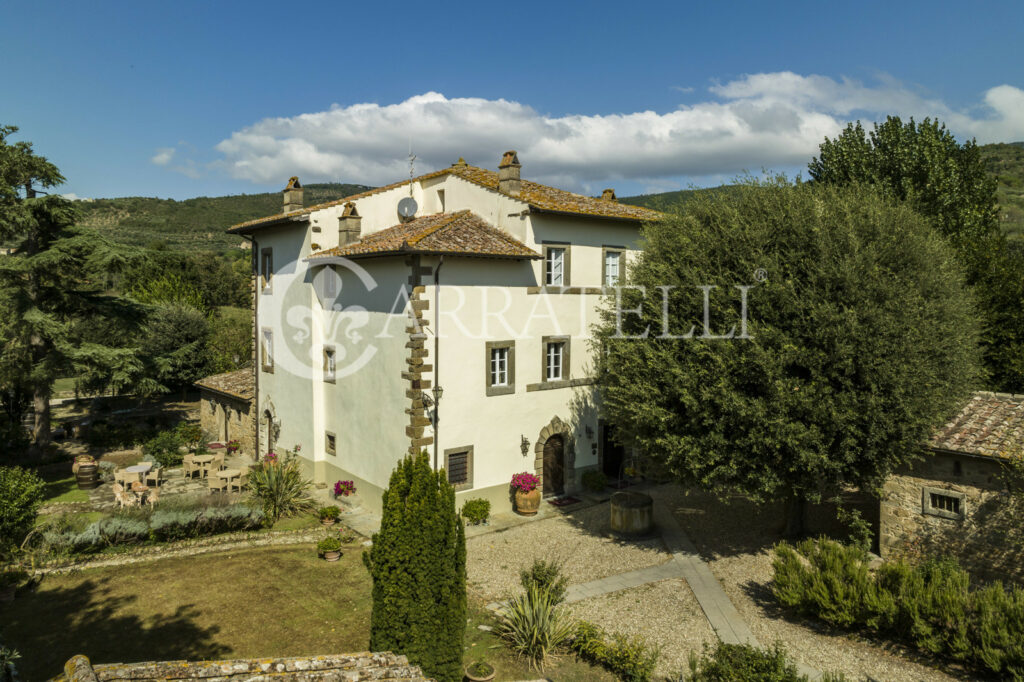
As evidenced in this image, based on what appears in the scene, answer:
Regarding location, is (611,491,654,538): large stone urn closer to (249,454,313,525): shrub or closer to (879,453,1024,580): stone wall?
(879,453,1024,580): stone wall

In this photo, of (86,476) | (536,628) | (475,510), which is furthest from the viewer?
(86,476)

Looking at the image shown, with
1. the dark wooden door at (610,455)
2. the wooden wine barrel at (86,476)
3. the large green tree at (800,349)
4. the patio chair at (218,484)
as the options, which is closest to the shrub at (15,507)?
the patio chair at (218,484)

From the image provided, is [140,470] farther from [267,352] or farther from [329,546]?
[329,546]

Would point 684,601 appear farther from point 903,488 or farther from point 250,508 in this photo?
point 250,508

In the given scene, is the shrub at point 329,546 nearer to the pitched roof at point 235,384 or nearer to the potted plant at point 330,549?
the potted plant at point 330,549

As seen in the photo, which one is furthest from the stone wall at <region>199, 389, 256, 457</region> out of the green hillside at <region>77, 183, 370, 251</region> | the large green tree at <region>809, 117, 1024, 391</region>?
the green hillside at <region>77, 183, 370, 251</region>

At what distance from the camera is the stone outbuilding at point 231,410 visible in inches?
1008

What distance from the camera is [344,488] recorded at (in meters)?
19.4

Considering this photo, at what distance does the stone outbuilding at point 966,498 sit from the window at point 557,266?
10230 millimetres

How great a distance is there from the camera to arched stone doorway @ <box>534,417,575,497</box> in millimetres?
19250

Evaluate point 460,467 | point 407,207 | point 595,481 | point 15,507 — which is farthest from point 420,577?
point 407,207

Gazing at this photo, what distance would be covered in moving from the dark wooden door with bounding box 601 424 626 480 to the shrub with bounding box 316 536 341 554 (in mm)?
9516

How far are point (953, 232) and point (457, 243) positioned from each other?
21.2m

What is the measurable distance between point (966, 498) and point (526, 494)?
10513 millimetres
